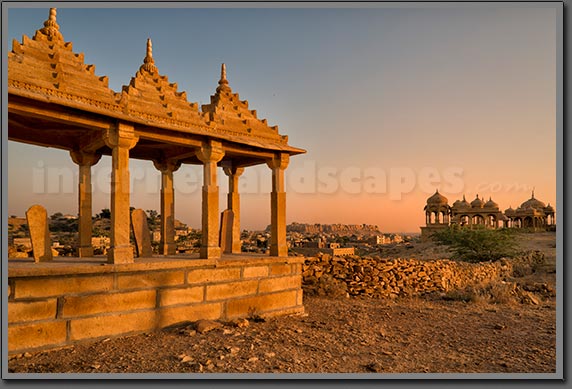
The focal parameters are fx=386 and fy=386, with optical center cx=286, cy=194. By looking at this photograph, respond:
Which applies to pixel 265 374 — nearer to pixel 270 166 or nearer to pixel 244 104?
pixel 270 166

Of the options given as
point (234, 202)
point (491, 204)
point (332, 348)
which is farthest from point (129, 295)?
point (491, 204)

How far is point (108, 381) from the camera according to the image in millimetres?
4500

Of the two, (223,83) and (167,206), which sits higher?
(223,83)

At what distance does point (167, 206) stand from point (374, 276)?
701 centimetres

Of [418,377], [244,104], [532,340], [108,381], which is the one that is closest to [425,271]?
[532,340]

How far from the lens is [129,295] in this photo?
20.5 feet

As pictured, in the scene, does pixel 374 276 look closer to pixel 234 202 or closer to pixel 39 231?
pixel 234 202

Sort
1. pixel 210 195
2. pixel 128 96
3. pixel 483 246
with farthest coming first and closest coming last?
pixel 483 246 → pixel 210 195 → pixel 128 96

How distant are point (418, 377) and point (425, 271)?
32.3ft

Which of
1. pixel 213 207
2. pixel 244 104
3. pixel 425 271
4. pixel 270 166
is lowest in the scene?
pixel 425 271

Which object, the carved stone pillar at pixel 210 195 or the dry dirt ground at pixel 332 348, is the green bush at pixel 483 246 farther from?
the carved stone pillar at pixel 210 195

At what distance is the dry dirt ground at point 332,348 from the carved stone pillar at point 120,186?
1.60 metres

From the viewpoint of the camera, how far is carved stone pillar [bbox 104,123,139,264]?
21.7ft

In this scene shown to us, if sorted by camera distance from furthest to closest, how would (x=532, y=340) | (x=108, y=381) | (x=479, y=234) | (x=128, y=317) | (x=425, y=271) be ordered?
(x=479, y=234), (x=425, y=271), (x=532, y=340), (x=128, y=317), (x=108, y=381)
